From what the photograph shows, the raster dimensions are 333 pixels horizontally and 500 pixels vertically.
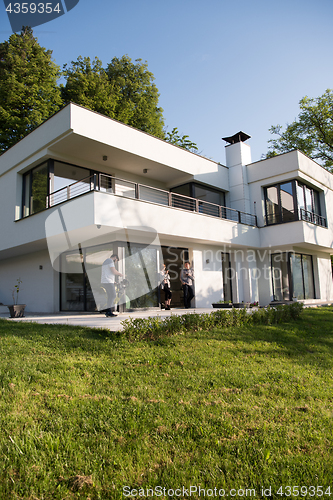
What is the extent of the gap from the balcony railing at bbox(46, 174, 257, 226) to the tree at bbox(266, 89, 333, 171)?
46.2ft

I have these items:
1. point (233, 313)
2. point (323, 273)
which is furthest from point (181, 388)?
point (323, 273)

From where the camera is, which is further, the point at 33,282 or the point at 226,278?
the point at 226,278

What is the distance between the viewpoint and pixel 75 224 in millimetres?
10664

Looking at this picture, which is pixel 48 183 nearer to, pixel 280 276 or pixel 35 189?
pixel 35 189

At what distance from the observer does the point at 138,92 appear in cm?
2812

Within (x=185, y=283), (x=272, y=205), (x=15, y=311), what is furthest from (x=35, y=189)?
(x=272, y=205)

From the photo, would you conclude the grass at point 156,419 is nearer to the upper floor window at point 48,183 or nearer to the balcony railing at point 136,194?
the balcony railing at point 136,194

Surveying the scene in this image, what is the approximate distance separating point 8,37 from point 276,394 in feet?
95.2

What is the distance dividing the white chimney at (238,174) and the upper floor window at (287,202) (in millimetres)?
1099

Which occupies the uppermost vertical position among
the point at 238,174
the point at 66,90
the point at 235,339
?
the point at 66,90

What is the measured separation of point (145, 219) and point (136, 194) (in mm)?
937

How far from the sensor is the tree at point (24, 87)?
850 inches

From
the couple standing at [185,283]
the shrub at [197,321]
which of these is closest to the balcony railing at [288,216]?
the couple standing at [185,283]

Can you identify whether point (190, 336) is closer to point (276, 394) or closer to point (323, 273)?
point (276, 394)
